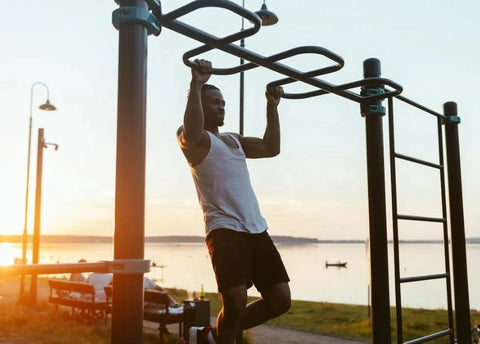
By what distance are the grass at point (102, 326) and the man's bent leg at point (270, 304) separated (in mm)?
3950

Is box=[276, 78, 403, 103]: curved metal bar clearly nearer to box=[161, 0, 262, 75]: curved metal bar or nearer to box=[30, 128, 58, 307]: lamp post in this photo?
box=[161, 0, 262, 75]: curved metal bar

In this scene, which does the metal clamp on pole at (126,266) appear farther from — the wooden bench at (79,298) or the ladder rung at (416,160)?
the wooden bench at (79,298)

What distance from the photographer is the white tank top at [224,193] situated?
262 cm

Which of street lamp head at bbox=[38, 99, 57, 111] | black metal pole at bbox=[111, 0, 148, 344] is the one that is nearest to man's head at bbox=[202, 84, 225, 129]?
black metal pole at bbox=[111, 0, 148, 344]

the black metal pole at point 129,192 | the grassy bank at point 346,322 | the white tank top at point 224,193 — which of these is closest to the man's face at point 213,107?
the white tank top at point 224,193

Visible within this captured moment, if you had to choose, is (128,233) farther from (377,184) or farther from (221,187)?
(377,184)

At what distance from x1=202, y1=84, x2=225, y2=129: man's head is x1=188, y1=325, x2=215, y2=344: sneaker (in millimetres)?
1080

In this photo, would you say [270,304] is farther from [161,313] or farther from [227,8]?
[161,313]

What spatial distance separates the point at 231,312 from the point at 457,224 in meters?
2.49

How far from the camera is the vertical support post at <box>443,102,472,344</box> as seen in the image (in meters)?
4.30

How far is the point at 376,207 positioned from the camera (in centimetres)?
355

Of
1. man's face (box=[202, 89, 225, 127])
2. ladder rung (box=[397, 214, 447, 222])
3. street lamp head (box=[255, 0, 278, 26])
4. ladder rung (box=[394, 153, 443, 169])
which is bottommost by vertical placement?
ladder rung (box=[397, 214, 447, 222])

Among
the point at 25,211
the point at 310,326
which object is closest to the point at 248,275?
the point at 310,326

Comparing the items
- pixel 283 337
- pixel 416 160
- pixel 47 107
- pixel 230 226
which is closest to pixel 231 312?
pixel 230 226
